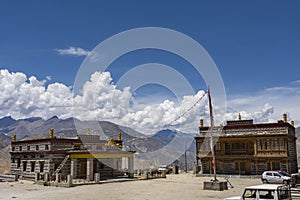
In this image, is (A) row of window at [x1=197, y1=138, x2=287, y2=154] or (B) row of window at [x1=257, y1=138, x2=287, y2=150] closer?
(B) row of window at [x1=257, y1=138, x2=287, y2=150]

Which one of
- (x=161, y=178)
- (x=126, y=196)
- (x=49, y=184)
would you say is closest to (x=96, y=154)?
(x=49, y=184)

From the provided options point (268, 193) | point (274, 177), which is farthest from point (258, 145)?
point (268, 193)

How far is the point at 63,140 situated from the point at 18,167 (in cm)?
946

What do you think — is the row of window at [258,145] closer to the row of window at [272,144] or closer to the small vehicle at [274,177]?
the row of window at [272,144]

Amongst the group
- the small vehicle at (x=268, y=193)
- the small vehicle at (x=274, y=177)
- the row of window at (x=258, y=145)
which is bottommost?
the small vehicle at (x=274, y=177)

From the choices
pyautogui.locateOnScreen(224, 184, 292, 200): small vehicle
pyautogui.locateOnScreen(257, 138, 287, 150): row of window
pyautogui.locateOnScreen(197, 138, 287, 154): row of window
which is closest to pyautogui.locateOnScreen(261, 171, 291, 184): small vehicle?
pyautogui.locateOnScreen(257, 138, 287, 150): row of window

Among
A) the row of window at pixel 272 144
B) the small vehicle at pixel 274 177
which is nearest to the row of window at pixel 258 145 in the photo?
the row of window at pixel 272 144

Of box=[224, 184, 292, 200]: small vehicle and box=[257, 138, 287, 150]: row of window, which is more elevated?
box=[257, 138, 287, 150]: row of window

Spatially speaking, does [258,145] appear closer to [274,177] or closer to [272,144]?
[272,144]

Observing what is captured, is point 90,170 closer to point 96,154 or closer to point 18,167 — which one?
point 96,154

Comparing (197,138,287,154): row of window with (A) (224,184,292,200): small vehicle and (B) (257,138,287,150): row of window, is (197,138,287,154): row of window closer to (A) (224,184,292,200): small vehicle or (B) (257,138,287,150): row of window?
(B) (257,138,287,150): row of window

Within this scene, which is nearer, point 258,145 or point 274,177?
point 274,177

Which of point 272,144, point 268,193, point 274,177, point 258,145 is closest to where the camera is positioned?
point 268,193

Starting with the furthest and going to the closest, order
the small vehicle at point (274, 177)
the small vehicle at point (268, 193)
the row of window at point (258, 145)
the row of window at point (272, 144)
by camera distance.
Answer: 1. the row of window at point (258, 145)
2. the row of window at point (272, 144)
3. the small vehicle at point (274, 177)
4. the small vehicle at point (268, 193)
